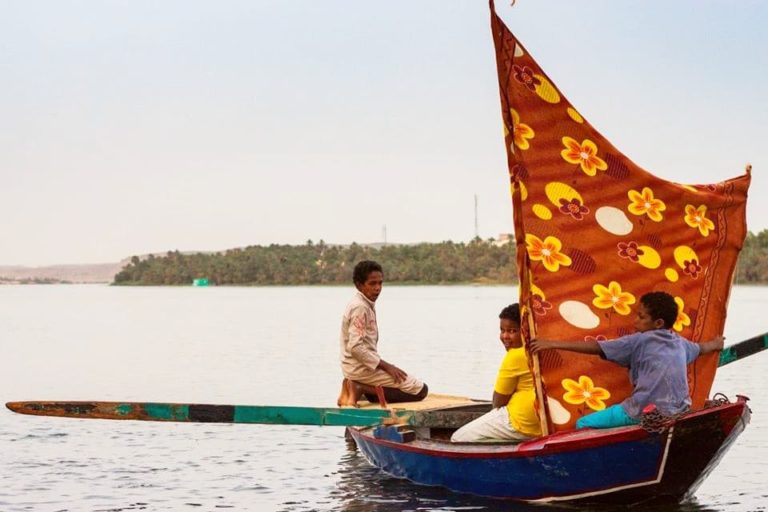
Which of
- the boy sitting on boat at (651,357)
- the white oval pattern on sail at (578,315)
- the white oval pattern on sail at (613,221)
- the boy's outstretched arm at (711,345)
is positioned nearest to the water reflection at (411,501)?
the boy sitting on boat at (651,357)

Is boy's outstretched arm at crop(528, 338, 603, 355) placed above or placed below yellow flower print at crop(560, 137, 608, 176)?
below

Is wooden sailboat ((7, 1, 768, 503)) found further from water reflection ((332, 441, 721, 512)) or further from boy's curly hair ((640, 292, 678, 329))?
boy's curly hair ((640, 292, 678, 329))

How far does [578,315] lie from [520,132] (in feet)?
4.59

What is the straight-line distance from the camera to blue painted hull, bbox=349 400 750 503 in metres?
8.52

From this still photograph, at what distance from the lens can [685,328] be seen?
9.47 metres

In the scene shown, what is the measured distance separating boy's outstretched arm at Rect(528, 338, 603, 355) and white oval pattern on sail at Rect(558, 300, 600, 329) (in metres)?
0.29

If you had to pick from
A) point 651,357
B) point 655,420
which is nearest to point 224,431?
point 651,357

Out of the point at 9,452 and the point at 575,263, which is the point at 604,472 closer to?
the point at 575,263

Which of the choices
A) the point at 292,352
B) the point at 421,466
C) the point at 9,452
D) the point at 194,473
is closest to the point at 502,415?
the point at 421,466

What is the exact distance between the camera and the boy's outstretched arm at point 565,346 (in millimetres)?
8718

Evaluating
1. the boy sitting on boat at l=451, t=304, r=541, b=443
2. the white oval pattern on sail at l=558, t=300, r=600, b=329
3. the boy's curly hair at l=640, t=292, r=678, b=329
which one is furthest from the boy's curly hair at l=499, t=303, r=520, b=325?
the boy's curly hair at l=640, t=292, r=678, b=329

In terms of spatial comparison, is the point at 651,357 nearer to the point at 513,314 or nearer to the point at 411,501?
the point at 513,314

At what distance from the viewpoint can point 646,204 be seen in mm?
9430

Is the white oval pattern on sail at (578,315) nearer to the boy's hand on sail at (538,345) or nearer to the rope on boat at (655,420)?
the boy's hand on sail at (538,345)
